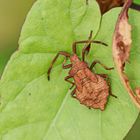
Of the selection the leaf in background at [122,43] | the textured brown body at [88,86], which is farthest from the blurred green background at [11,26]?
the leaf in background at [122,43]

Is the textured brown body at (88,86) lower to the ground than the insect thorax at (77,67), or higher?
lower

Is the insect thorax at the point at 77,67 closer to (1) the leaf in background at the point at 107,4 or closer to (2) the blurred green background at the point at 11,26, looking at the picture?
(1) the leaf in background at the point at 107,4

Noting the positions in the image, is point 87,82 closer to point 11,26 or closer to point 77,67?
point 77,67

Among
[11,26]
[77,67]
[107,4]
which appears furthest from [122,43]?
[11,26]

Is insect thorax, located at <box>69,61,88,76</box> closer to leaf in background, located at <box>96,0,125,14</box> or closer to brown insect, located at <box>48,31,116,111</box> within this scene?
brown insect, located at <box>48,31,116,111</box>

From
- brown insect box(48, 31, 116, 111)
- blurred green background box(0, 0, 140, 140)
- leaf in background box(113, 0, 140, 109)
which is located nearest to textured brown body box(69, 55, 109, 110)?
brown insect box(48, 31, 116, 111)
